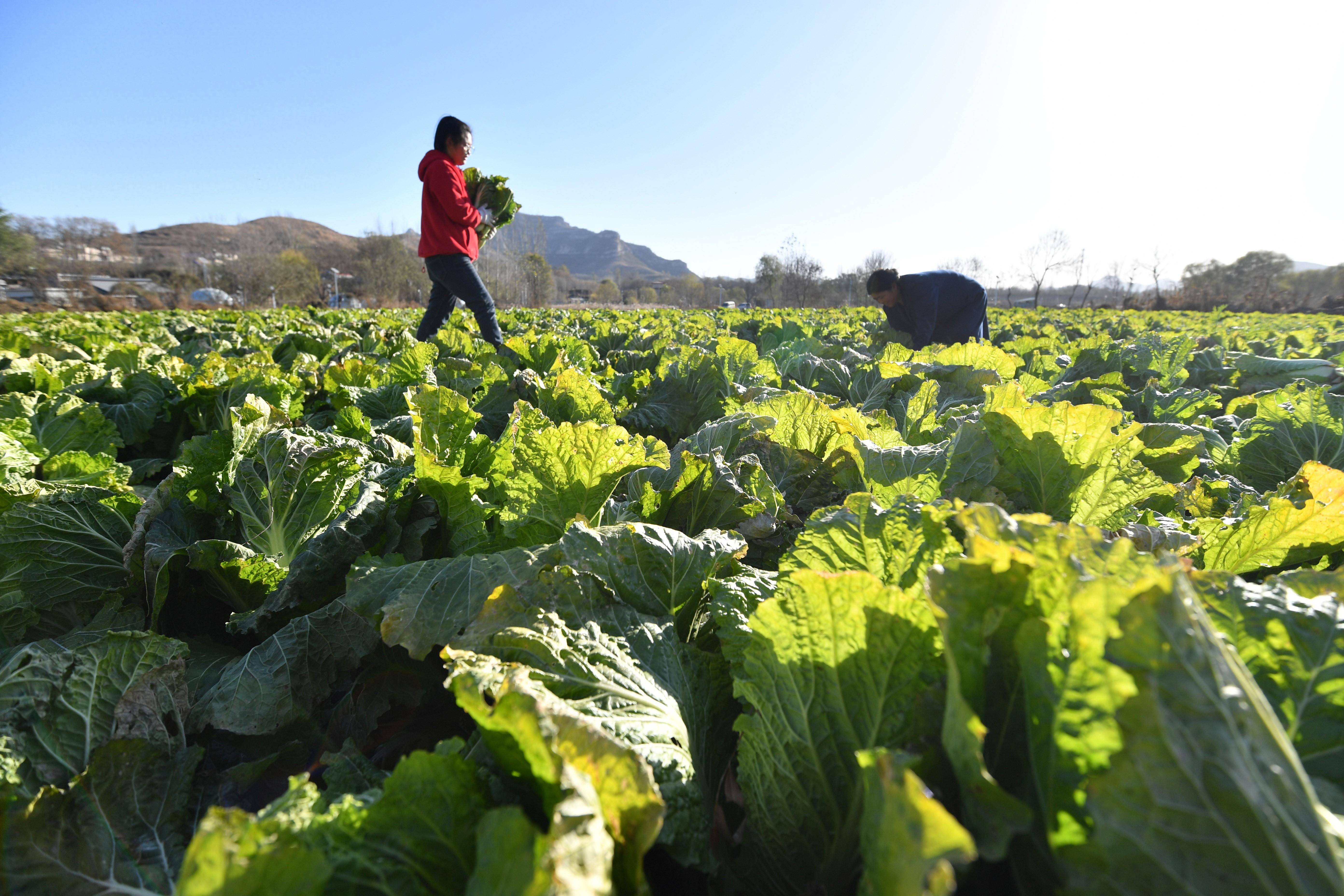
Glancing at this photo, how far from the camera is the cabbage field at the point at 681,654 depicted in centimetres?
62

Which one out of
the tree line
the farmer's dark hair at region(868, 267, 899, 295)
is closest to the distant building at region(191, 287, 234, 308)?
the tree line

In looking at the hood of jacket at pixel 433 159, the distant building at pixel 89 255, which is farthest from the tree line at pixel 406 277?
the hood of jacket at pixel 433 159

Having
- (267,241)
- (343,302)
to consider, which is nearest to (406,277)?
(343,302)

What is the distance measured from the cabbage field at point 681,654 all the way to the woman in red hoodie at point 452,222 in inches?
166

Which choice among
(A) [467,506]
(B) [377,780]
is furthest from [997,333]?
(B) [377,780]

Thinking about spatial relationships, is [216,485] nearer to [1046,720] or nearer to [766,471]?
[766,471]

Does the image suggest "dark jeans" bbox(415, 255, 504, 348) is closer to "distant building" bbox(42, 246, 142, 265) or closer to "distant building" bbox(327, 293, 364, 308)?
"distant building" bbox(327, 293, 364, 308)

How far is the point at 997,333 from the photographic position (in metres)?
12.5

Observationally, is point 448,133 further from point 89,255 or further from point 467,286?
point 89,255

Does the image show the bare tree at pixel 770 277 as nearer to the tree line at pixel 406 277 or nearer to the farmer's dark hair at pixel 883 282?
the tree line at pixel 406 277

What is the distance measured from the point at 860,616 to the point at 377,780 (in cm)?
92

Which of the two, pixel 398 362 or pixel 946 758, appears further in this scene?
pixel 398 362

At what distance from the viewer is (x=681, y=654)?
1222 mm

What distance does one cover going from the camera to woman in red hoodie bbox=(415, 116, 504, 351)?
6.91m
